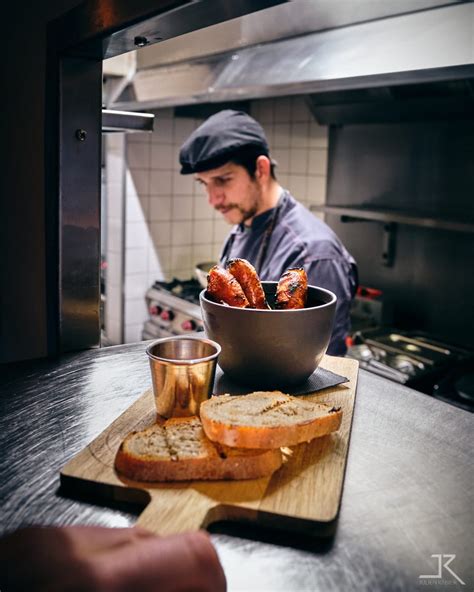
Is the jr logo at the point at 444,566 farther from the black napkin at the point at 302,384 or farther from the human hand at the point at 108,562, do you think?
the black napkin at the point at 302,384

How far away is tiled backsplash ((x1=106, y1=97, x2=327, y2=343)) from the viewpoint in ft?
12.5

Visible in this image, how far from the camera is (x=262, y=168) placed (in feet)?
7.83

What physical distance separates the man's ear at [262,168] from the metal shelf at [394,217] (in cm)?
80

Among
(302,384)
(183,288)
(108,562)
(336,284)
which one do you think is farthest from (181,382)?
(183,288)

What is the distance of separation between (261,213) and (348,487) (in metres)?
1.79

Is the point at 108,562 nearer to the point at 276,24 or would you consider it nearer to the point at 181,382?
the point at 181,382

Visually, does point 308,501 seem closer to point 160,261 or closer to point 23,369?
point 23,369

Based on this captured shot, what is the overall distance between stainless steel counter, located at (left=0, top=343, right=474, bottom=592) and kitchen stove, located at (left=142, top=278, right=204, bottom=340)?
2.40m

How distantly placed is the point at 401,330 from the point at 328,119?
131cm

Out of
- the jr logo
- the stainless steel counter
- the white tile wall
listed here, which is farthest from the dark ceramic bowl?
the white tile wall

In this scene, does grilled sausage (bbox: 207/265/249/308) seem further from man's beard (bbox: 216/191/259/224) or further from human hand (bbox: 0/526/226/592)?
man's beard (bbox: 216/191/259/224)

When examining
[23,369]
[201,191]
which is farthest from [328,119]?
[23,369]

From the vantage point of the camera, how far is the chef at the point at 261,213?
212 centimetres

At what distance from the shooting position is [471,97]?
252cm
